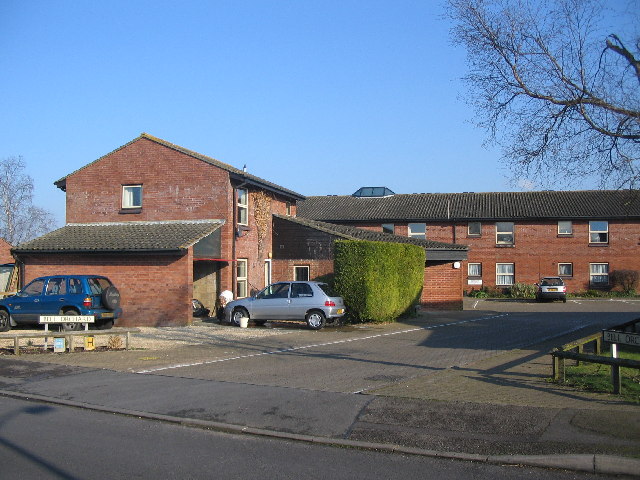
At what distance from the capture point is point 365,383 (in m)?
11.1

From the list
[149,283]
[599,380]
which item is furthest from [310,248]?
[599,380]

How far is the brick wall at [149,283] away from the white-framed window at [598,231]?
3308cm

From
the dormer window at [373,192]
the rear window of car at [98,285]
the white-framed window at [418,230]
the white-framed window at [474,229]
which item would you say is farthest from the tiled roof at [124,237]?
the dormer window at [373,192]

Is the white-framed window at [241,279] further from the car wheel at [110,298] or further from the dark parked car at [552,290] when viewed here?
the dark parked car at [552,290]

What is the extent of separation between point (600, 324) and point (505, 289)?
21882 millimetres

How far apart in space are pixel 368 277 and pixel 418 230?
84.2 ft

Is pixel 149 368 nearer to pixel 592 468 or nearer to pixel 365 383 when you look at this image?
pixel 365 383

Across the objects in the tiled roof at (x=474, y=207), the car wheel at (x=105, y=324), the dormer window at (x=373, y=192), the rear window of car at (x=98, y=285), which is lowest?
the car wheel at (x=105, y=324)

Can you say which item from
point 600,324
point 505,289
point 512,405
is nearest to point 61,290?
point 512,405

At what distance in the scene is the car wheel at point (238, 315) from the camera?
21641 millimetres

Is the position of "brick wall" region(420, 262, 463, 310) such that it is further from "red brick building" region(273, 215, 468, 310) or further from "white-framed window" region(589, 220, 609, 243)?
"white-framed window" region(589, 220, 609, 243)

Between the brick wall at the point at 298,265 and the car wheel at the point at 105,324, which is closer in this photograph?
the car wheel at the point at 105,324

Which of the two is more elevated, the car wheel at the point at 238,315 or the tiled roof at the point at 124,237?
the tiled roof at the point at 124,237

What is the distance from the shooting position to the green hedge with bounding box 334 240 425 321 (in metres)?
21.9
